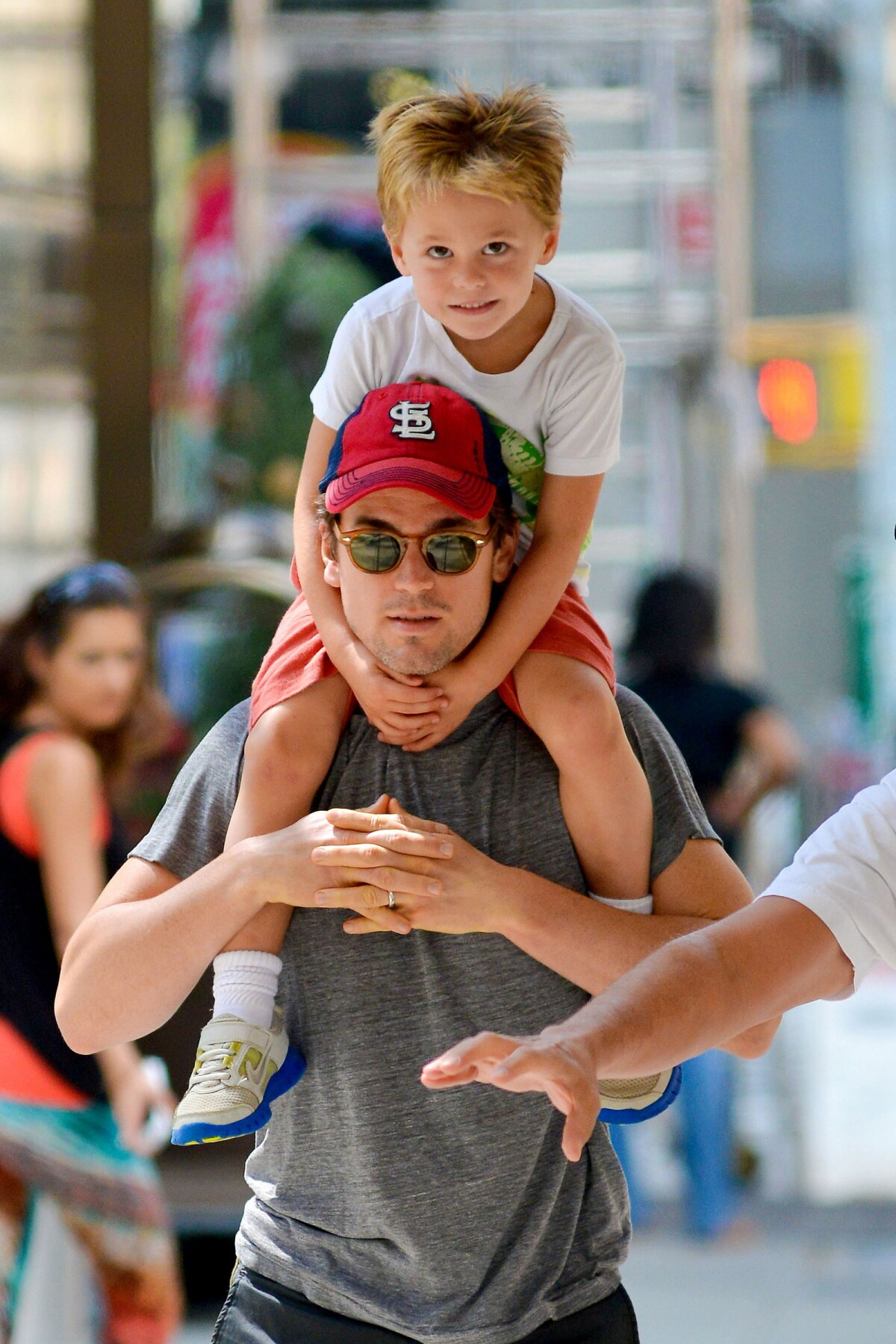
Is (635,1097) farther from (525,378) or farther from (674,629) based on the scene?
(674,629)

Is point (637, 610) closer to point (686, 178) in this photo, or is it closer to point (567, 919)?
point (686, 178)

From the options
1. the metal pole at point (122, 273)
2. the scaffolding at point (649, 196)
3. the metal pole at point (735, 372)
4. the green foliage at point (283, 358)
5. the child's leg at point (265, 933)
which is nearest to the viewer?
the child's leg at point (265, 933)

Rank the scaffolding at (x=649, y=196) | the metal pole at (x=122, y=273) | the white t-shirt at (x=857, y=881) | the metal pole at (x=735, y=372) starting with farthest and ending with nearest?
1. the metal pole at (x=735, y=372)
2. the scaffolding at (x=649, y=196)
3. the metal pole at (x=122, y=273)
4. the white t-shirt at (x=857, y=881)

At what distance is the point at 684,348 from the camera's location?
18.6 ft

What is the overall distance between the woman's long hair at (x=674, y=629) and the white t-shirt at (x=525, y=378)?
247 centimetres

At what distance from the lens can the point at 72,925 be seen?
2762 millimetres

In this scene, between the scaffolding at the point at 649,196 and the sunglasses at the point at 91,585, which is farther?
the scaffolding at the point at 649,196

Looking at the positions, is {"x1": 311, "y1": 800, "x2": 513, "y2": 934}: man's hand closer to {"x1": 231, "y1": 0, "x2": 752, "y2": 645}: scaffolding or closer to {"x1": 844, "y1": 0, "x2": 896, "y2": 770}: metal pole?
{"x1": 231, "y1": 0, "x2": 752, "y2": 645}: scaffolding

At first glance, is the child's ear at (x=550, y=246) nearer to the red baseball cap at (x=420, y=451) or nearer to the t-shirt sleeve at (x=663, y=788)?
the red baseball cap at (x=420, y=451)

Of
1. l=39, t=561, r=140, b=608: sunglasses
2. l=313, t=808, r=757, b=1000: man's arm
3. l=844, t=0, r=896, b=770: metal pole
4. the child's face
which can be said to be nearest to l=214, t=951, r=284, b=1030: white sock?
l=313, t=808, r=757, b=1000: man's arm

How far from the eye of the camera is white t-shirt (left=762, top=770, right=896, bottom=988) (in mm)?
1578

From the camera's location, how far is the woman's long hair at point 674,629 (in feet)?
13.9

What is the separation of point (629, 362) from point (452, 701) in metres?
2.80

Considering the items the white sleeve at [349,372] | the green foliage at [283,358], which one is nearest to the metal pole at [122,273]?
the green foliage at [283,358]
